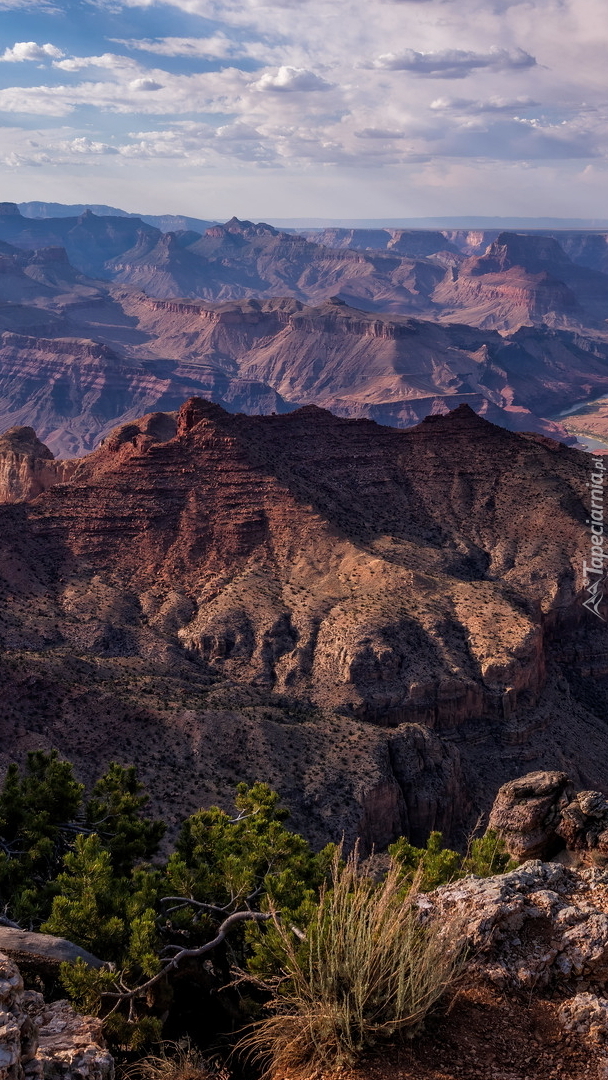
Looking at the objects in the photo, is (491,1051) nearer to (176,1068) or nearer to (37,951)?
(176,1068)

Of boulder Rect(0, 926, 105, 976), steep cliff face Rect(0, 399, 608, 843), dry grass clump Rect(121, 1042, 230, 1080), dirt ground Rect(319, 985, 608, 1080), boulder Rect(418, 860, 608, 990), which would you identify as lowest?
steep cliff face Rect(0, 399, 608, 843)

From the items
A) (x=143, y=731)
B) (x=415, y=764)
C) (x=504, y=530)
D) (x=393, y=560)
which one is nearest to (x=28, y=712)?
(x=143, y=731)

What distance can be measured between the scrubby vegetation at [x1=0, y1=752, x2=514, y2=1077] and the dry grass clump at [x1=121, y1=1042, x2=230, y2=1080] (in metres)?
0.73

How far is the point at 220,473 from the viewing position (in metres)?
88.9

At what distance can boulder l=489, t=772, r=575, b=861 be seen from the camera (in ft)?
87.8

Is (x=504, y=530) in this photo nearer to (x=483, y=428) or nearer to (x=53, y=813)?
(x=483, y=428)

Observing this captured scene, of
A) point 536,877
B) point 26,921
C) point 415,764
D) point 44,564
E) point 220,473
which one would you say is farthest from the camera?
point 220,473

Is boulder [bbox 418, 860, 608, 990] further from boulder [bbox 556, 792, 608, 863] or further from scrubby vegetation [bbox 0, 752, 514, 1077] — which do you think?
boulder [bbox 556, 792, 608, 863]

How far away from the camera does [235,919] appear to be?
19.5 metres

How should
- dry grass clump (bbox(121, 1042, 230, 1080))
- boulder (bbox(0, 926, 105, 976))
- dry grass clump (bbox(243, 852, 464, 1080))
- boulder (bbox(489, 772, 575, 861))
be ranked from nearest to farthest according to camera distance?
dry grass clump (bbox(243, 852, 464, 1080)), dry grass clump (bbox(121, 1042, 230, 1080)), boulder (bbox(0, 926, 105, 976)), boulder (bbox(489, 772, 575, 861))

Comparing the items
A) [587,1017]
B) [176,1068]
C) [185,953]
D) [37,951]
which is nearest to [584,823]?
[587,1017]

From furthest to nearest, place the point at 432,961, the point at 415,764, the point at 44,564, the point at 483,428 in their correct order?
the point at 483,428, the point at 44,564, the point at 415,764, the point at 432,961

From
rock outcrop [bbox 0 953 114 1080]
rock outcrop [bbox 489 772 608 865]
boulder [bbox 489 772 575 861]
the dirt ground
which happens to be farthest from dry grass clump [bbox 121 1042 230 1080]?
boulder [bbox 489 772 575 861]

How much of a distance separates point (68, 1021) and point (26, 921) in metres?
7.81
